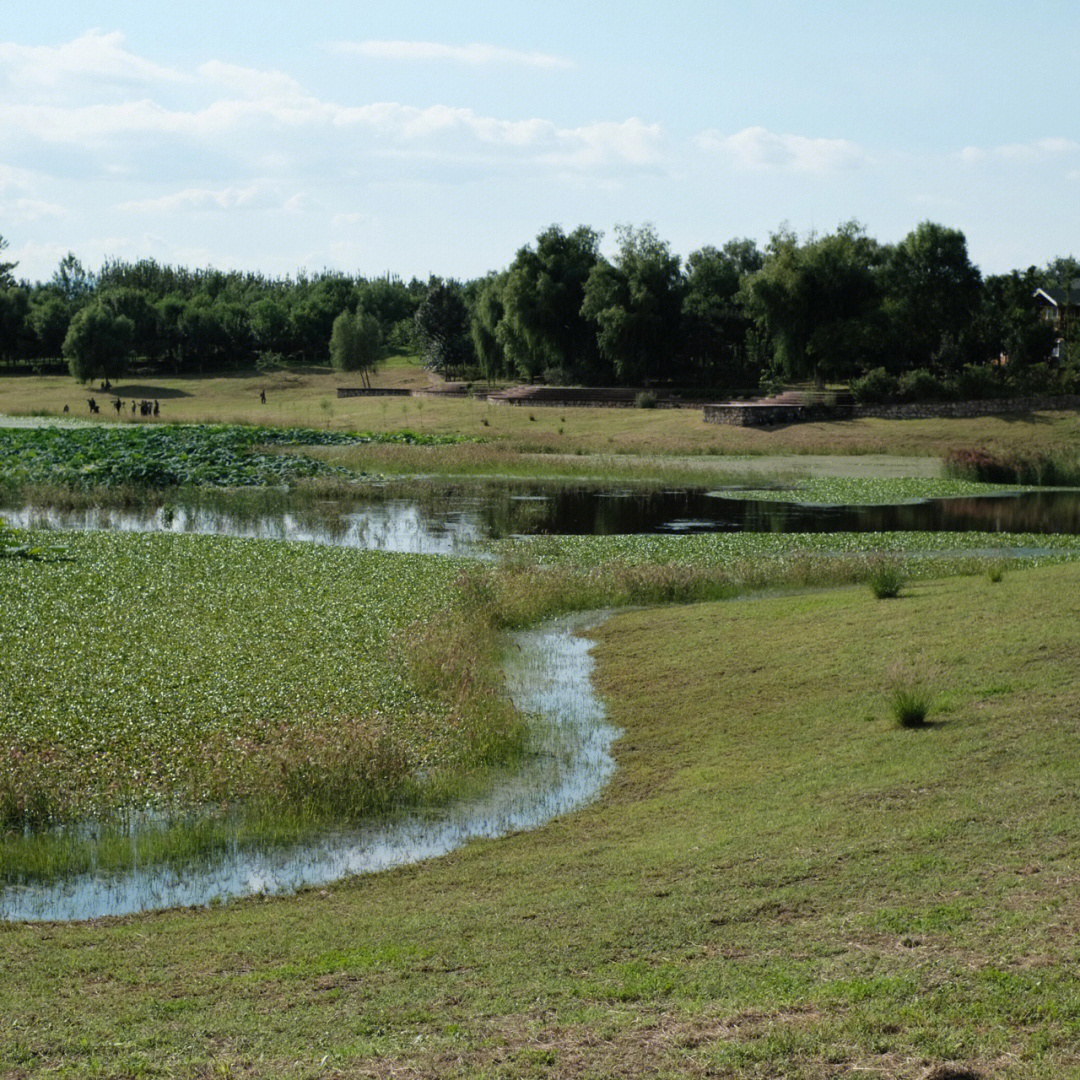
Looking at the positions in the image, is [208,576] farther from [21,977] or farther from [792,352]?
[792,352]

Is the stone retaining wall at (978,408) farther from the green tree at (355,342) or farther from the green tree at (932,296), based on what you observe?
the green tree at (355,342)

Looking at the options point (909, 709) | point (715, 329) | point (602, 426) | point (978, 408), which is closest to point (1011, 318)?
point (978, 408)

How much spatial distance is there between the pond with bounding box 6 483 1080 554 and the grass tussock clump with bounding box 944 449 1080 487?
15.9 feet

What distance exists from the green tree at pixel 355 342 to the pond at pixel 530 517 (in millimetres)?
54156

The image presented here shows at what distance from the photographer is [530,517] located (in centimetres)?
3716

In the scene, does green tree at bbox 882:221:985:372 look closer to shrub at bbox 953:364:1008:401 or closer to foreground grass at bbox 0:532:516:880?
shrub at bbox 953:364:1008:401

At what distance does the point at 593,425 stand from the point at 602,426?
0.63 m

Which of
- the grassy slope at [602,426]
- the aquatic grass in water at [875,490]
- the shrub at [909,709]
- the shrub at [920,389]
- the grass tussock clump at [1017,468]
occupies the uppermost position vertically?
the shrub at [920,389]

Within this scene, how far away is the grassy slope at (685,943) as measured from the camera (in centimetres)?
623

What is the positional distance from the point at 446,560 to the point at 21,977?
19122mm

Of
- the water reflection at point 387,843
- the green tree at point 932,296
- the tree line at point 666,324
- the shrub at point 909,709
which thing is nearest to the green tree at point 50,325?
the tree line at point 666,324

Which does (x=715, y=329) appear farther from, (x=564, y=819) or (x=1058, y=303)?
(x=564, y=819)

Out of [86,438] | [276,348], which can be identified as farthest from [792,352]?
[276,348]

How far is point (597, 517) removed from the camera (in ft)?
124
